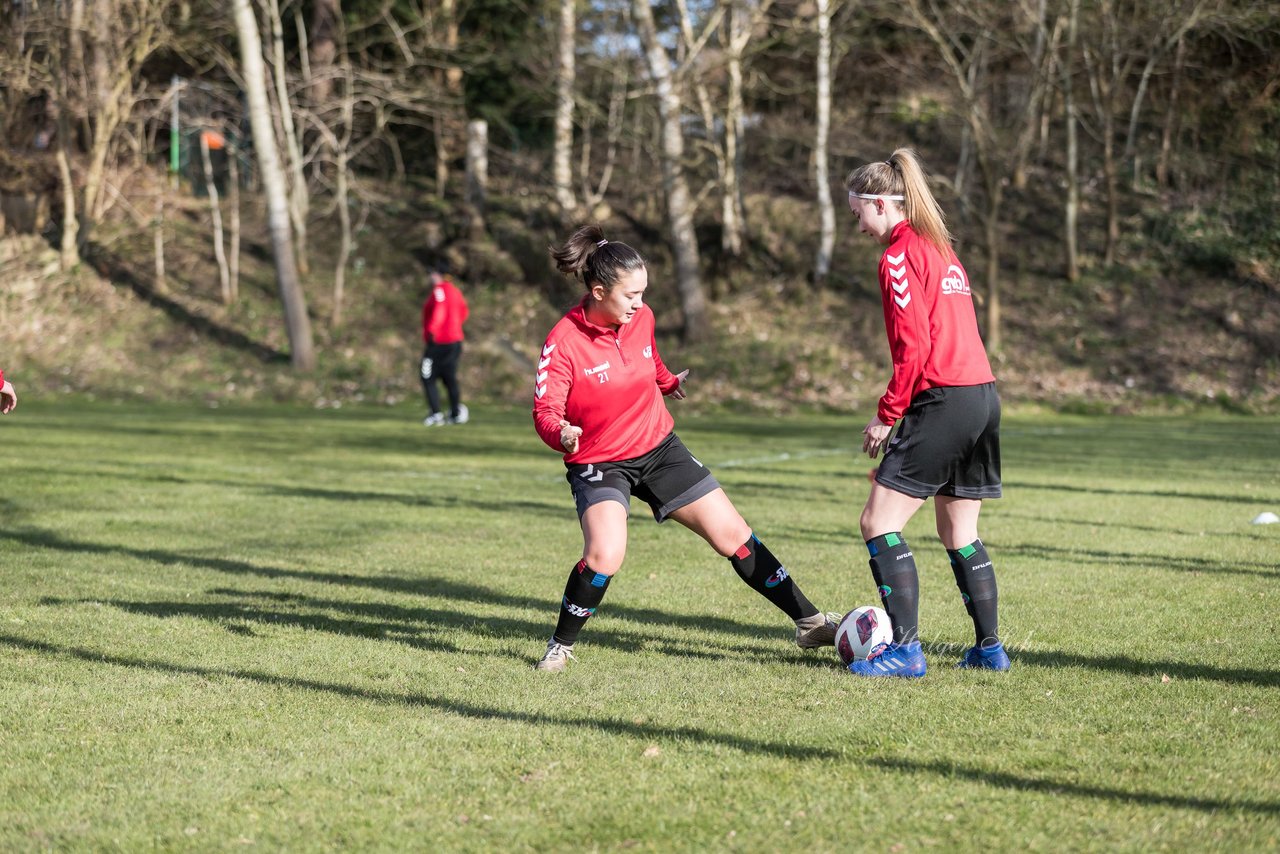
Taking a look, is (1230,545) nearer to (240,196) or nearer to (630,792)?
(630,792)

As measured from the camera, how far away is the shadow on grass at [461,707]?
4250 millimetres

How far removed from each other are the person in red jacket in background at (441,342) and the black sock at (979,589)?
573 inches

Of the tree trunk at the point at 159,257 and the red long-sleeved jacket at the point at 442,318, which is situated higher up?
the red long-sleeved jacket at the point at 442,318

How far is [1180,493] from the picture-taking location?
11.6 metres

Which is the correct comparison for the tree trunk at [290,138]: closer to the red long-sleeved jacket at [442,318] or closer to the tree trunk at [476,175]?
the tree trunk at [476,175]

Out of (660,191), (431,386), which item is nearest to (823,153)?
(660,191)

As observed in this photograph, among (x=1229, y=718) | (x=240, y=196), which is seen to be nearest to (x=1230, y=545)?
(x=1229, y=718)

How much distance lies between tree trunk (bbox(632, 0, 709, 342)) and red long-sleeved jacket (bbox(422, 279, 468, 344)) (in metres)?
7.64

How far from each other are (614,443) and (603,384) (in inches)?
10.2

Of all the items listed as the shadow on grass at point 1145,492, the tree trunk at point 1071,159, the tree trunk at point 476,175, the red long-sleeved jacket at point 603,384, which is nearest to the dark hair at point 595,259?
the red long-sleeved jacket at point 603,384

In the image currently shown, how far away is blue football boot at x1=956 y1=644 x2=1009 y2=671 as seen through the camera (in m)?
5.33

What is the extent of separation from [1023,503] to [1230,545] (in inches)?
98.0

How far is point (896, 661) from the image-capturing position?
206 inches

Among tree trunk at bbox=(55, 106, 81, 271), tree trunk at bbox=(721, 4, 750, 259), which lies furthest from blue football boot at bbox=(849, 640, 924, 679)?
tree trunk at bbox=(55, 106, 81, 271)
